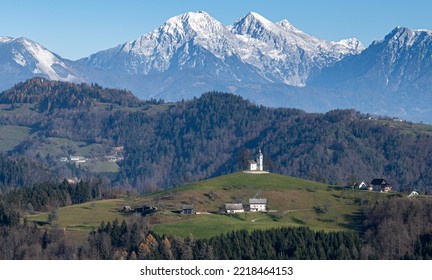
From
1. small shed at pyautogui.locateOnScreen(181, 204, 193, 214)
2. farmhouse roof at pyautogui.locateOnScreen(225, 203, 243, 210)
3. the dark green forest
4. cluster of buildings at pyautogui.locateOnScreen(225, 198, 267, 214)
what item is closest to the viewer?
the dark green forest

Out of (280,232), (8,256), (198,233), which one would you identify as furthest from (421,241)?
(8,256)

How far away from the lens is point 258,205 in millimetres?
178500

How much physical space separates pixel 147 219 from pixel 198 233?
667 inches

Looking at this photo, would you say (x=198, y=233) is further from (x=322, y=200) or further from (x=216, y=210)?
(x=322, y=200)

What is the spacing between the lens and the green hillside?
15638cm

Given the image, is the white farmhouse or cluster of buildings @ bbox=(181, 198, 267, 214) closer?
cluster of buildings @ bbox=(181, 198, 267, 214)

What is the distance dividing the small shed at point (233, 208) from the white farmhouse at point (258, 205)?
8.64ft

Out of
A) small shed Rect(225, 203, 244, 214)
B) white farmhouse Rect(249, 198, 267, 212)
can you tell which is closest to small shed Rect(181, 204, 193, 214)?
small shed Rect(225, 203, 244, 214)

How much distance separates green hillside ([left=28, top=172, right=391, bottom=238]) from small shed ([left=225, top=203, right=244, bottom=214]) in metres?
1.49

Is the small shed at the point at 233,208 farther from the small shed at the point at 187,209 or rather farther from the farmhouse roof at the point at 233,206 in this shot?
the small shed at the point at 187,209

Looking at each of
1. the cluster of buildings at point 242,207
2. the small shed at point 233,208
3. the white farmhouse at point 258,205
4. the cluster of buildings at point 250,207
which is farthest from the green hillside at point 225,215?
the white farmhouse at point 258,205

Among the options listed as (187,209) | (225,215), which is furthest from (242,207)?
(187,209)

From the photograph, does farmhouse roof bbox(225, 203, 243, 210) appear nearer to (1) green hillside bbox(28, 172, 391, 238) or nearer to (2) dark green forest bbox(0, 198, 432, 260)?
(1) green hillside bbox(28, 172, 391, 238)
